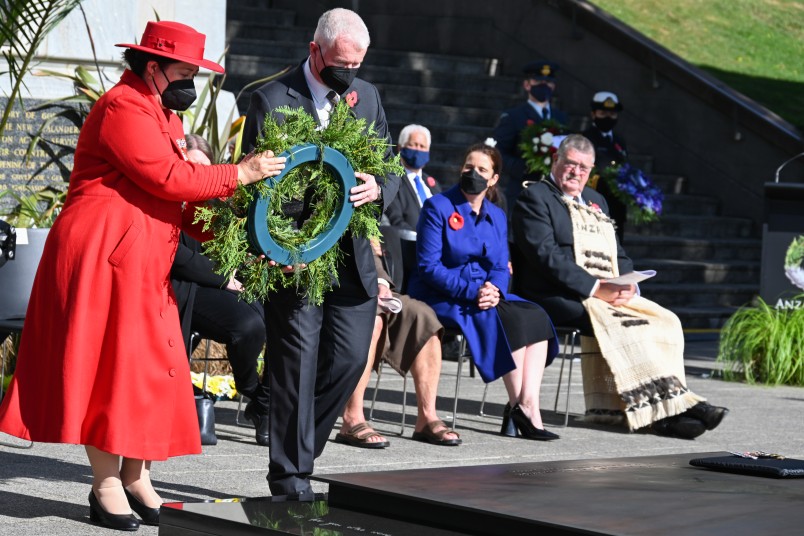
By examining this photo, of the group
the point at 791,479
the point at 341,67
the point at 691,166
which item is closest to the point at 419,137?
the point at 341,67

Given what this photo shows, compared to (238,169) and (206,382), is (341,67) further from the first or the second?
(206,382)

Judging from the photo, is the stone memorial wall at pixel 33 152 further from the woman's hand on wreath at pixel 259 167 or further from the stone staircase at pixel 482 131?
the woman's hand on wreath at pixel 259 167

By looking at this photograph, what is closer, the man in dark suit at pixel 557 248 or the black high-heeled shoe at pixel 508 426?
the black high-heeled shoe at pixel 508 426

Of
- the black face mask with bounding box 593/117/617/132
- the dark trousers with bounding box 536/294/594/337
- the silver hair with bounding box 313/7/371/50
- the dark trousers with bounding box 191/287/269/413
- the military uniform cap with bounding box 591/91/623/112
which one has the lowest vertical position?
the dark trousers with bounding box 191/287/269/413

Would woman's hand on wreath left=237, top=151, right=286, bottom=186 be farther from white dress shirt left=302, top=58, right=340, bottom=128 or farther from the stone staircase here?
the stone staircase

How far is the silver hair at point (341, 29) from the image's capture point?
5660mm

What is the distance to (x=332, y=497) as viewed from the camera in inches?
141

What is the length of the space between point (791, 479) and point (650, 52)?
14.9 m

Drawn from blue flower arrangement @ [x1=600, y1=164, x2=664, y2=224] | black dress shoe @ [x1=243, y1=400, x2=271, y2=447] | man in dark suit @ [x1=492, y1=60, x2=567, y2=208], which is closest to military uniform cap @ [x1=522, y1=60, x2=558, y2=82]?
man in dark suit @ [x1=492, y1=60, x2=567, y2=208]

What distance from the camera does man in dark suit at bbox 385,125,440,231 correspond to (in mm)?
9699

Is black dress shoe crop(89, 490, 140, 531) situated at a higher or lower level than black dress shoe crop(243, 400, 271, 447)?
lower

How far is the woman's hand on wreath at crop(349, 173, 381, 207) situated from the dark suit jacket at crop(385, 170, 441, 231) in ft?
13.1

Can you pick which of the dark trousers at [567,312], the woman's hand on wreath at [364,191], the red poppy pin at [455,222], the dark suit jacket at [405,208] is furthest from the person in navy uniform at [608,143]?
the woman's hand on wreath at [364,191]

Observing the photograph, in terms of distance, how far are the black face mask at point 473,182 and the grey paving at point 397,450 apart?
1431 millimetres
